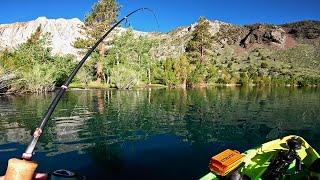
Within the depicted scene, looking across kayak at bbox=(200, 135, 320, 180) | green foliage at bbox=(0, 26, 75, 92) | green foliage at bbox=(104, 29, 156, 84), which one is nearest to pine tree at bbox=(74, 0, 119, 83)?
green foliage at bbox=(104, 29, 156, 84)

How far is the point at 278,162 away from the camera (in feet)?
36.4

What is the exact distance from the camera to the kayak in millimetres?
10914

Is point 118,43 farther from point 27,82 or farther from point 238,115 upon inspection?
point 238,115

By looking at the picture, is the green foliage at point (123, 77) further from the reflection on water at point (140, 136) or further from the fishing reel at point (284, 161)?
the fishing reel at point (284, 161)

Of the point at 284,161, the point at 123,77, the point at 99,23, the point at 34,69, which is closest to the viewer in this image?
the point at 284,161

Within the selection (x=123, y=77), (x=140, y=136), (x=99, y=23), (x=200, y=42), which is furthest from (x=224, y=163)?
(x=200, y=42)

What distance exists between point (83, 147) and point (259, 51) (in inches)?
6901

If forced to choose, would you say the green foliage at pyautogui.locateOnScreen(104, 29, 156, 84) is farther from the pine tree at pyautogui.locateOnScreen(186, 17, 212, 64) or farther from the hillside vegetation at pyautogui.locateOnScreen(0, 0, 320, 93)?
the pine tree at pyautogui.locateOnScreen(186, 17, 212, 64)

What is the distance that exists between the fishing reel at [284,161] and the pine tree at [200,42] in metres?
129

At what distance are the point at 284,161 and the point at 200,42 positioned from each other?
437 ft

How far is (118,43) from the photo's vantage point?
92.6 meters

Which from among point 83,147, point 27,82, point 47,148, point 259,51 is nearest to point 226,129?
point 83,147

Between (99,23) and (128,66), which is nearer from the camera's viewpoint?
(128,66)

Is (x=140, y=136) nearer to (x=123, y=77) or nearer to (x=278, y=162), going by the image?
(x=278, y=162)
